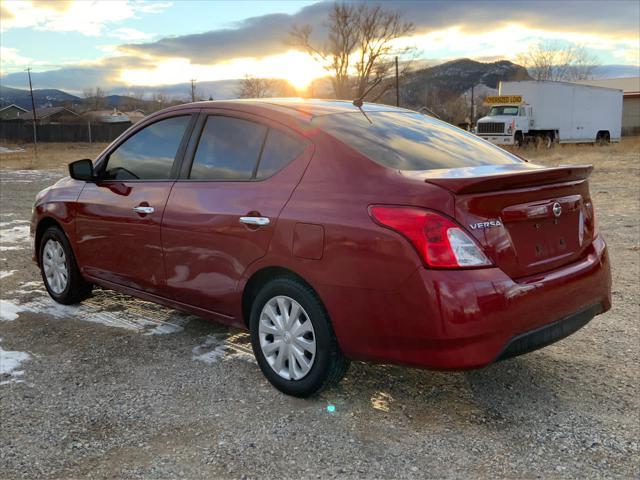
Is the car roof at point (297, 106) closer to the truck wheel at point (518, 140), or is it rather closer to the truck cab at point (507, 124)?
the truck cab at point (507, 124)

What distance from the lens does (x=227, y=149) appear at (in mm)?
3754

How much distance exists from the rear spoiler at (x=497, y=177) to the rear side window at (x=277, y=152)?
0.77m

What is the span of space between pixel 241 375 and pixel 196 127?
165 centimetres

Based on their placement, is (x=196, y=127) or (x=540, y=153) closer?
(x=196, y=127)

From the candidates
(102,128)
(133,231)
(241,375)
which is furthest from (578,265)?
(102,128)

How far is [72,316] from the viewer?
16.0 feet

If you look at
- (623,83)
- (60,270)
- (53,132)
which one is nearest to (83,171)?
(60,270)

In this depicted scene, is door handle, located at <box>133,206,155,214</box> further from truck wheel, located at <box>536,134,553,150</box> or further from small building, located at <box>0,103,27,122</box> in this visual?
small building, located at <box>0,103,27,122</box>

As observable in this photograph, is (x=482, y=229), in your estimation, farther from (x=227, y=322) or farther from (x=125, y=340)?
(x=125, y=340)

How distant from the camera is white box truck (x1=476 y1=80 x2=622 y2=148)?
3009 centimetres

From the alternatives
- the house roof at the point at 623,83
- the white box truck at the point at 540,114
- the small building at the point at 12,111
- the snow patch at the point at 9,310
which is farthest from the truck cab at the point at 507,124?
the small building at the point at 12,111

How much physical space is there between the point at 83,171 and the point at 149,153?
0.69 m

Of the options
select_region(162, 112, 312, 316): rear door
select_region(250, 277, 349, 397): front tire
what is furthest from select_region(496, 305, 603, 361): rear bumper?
select_region(162, 112, 312, 316): rear door

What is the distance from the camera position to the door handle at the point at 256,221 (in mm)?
3304
